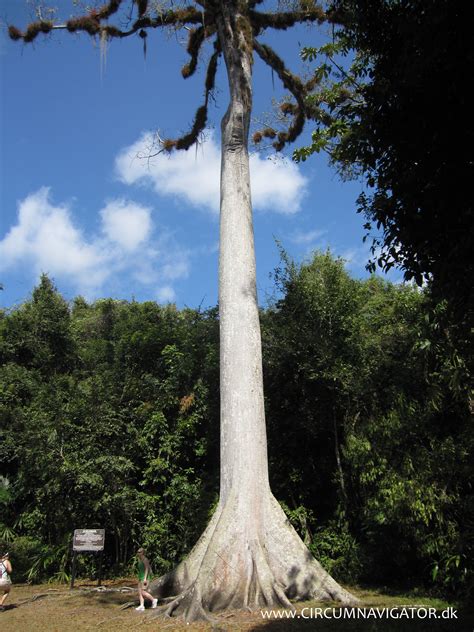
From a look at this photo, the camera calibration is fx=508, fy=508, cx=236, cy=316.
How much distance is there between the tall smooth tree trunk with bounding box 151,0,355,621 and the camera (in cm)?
638

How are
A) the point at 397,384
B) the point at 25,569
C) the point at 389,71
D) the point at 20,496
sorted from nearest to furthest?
the point at 389,71, the point at 397,384, the point at 25,569, the point at 20,496

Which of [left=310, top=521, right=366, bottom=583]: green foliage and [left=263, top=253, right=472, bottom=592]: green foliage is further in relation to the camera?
[left=310, top=521, right=366, bottom=583]: green foliage

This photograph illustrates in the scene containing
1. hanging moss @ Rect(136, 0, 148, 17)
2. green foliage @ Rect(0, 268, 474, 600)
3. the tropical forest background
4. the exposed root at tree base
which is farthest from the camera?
hanging moss @ Rect(136, 0, 148, 17)

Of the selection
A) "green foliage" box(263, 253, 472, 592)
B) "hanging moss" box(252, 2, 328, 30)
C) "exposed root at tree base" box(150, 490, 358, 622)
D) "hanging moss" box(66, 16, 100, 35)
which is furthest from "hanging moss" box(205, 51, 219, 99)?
"exposed root at tree base" box(150, 490, 358, 622)

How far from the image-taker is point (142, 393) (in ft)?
44.2

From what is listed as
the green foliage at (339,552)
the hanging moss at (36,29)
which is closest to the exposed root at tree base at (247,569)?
the green foliage at (339,552)

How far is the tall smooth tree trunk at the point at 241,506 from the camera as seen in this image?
6.38 m

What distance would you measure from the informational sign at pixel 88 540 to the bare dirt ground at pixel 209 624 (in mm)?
1082

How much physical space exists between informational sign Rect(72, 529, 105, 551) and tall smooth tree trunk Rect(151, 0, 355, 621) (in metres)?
2.75

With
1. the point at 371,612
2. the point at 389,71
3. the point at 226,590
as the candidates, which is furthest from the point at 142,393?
the point at 389,71

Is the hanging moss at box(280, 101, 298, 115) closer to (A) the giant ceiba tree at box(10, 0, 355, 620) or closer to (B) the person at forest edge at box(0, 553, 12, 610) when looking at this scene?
(A) the giant ceiba tree at box(10, 0, 355, 620)

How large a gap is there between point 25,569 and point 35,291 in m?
9.43

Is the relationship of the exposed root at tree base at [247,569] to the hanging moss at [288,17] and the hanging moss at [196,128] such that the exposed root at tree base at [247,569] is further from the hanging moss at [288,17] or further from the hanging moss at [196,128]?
the hanging moss at [288,17]

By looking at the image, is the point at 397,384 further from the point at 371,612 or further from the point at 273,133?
the point at 273,133
